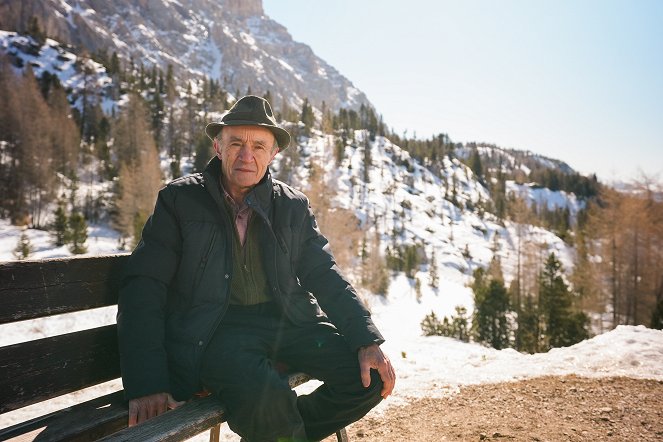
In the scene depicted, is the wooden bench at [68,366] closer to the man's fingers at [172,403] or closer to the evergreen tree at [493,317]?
the man's fingers at [172,403]

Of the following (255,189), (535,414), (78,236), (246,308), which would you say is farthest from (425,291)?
(255,189)

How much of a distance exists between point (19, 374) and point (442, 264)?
255ft

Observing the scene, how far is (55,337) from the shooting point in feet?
6.48

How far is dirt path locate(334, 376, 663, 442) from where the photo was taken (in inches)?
127

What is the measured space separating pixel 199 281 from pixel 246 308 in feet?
1.40

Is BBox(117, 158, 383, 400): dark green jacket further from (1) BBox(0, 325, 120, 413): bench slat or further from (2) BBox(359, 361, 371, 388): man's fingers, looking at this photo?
(1) BBox(0, 325, 120, 413): bench slat

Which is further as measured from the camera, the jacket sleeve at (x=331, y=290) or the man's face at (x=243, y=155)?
the man's face at (x=243, y=155)

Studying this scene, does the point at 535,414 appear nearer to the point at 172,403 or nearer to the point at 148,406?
the point at 172,403

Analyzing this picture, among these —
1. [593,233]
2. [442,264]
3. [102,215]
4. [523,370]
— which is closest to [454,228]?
[442,264]

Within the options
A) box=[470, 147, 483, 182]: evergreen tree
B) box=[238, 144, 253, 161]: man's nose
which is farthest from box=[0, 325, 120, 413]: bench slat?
box=[470, 147, 483, 182]: evergreen tree

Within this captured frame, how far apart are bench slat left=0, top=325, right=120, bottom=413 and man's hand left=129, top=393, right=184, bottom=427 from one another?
0.45 metres

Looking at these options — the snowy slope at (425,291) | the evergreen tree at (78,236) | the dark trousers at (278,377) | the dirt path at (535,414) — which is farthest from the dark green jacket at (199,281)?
the evergreen tree at (78,236)

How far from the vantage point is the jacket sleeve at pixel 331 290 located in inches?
93.6

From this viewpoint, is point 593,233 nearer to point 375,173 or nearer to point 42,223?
point 42,223
